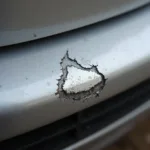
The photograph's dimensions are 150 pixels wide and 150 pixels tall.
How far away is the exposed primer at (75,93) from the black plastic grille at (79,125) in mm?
92

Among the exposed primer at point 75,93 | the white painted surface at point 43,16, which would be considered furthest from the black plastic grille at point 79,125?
the white painted surface at point 43,16

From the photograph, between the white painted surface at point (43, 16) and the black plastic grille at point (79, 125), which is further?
the black plastic grille at point (79, 125)

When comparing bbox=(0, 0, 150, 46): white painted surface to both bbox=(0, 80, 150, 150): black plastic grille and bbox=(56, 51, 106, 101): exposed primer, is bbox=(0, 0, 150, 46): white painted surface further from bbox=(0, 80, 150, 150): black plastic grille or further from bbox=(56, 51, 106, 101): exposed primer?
bbox=(0, 80, 150, 150): black plastic grille

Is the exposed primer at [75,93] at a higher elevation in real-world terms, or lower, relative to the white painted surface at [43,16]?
lower

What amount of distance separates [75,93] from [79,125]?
163mm

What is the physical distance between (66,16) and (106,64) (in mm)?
145

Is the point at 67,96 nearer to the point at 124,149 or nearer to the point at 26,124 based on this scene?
the point at 26,124

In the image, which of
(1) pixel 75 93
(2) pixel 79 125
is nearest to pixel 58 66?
(1) pixel 75 93

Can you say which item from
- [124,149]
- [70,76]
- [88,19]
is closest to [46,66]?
[70,76]

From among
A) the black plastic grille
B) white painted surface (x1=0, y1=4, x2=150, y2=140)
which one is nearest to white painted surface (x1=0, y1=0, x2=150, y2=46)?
white painted surface (x1=0, y1=4, x2=150, y2=140)

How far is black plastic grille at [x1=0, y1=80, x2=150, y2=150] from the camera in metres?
0.80

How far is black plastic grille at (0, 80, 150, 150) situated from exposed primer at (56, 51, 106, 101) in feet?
0.30

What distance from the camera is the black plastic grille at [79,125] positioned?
798mm

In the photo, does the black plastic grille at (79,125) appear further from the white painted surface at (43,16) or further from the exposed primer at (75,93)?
the white painted surface at (43,16)
